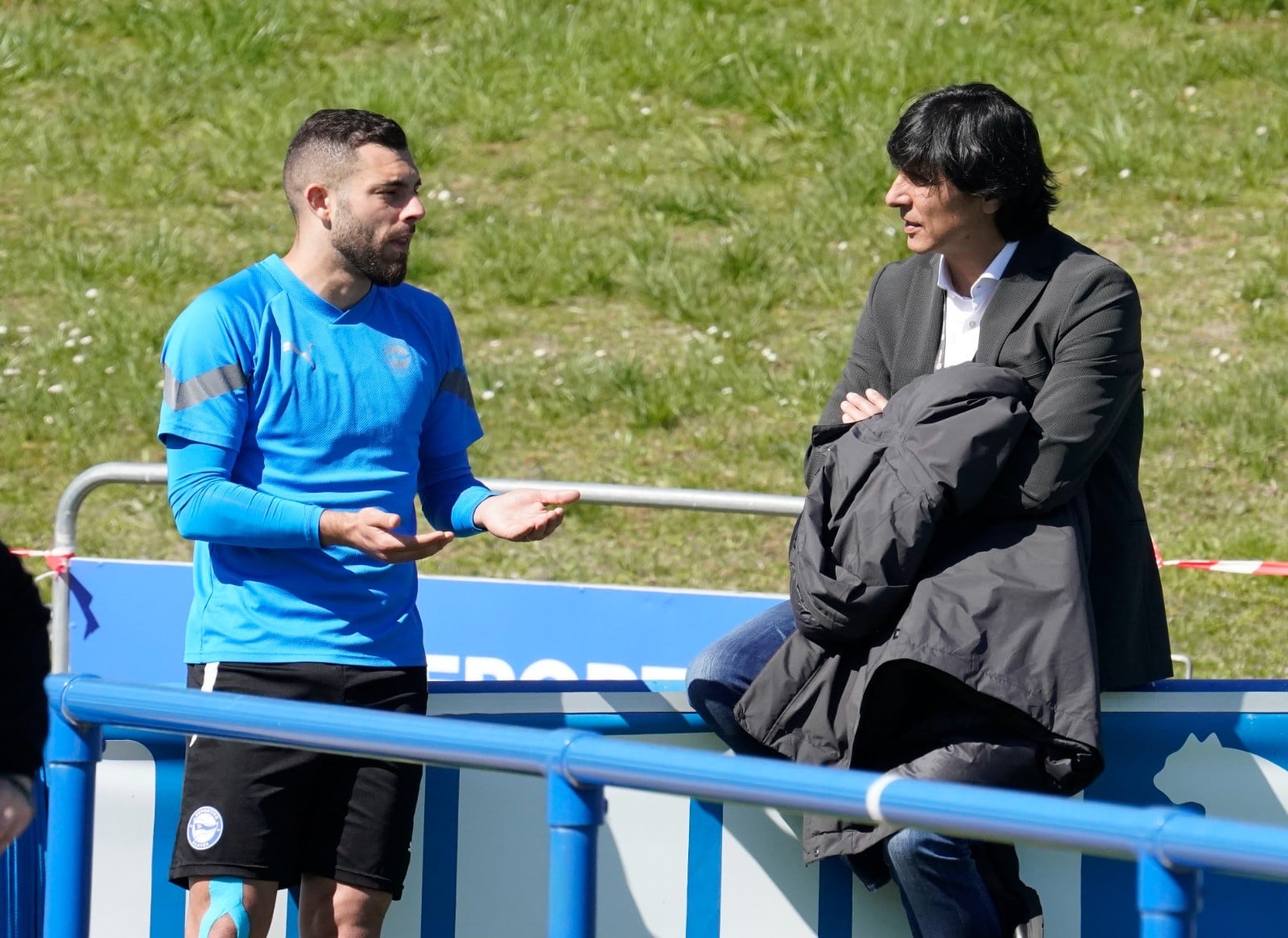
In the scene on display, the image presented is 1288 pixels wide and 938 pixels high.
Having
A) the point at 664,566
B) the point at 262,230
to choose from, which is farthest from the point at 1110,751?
the point at 262,230

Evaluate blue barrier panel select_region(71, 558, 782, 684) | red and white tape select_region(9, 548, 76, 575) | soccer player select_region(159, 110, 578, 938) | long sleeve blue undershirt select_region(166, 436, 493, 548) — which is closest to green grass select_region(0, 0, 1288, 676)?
blue barrier panel select_region(71, 558, 782, 684)

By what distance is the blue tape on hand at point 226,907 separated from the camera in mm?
3223

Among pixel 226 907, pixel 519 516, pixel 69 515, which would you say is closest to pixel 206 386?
pixel 519 516

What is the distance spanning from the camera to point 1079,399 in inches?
127

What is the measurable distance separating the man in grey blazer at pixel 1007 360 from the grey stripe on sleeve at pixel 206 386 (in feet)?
3.47

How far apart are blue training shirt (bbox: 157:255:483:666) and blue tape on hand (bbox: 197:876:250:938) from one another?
1.38ft

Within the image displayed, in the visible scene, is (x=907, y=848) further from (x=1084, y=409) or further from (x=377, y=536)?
(x=377, y=536)

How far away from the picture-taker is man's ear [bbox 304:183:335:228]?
3.58 m

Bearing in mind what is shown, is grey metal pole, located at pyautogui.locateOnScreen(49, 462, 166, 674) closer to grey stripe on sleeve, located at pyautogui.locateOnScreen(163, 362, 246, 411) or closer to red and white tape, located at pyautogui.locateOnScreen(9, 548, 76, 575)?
red and white tape, located at pyautogui.locateOnScreen(9, 548, 76, 575)

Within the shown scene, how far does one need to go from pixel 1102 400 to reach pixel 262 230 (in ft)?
26.0

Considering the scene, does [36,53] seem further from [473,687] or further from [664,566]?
[473,687]

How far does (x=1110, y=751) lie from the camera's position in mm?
3645

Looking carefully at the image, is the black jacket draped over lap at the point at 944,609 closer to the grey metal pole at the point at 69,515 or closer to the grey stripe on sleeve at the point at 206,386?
the grey stripe on sleeve at the point at 206,386

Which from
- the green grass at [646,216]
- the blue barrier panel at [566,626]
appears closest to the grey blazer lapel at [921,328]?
the blue barrier panel at [566,626]
